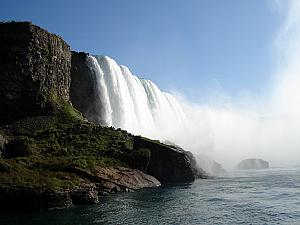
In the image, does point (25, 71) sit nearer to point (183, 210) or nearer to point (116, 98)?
point (116, 98)

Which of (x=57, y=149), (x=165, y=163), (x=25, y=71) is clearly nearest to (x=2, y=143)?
(x=57, y=149)

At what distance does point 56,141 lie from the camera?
92.4 m

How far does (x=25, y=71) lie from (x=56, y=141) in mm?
22140

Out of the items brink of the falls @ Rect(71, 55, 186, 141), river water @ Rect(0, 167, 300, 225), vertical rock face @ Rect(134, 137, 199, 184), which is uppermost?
brink of the falls @ Rect(71, 55, 186, 141)

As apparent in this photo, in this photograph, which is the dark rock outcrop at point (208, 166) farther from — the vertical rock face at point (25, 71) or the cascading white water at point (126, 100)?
the vertical rock face at point (25, 71)

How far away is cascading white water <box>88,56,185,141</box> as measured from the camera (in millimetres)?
129250

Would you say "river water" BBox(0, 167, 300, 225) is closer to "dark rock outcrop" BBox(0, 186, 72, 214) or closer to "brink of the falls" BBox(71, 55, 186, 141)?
"dark rock outcrop" BBox(0, 186, 72, 214)

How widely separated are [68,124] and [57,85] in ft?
53.7

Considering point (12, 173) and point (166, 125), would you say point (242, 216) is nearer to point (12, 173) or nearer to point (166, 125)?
point (12, 173)

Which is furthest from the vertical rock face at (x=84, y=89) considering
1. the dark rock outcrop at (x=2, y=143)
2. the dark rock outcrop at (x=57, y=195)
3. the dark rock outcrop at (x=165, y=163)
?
the dark rock outcrop at (x=57, y=195)

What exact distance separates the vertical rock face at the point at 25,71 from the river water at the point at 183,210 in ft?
140

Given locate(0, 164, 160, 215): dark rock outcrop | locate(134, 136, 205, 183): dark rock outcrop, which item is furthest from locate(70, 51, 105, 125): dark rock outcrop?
locate(0, 164, 160, 215): dark rock outcrop

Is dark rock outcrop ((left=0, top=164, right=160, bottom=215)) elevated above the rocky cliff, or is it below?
below

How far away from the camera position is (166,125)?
513ft
